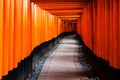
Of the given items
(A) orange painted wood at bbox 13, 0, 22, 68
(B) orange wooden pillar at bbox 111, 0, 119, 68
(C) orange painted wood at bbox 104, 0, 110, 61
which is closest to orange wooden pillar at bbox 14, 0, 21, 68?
(A) orange painted wood at bbox 13, 0, 22, 68

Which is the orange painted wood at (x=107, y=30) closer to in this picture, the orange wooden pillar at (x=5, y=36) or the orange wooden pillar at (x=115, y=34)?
the orange wooden pillar at (x=115, y=34)

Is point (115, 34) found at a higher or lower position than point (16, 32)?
lower

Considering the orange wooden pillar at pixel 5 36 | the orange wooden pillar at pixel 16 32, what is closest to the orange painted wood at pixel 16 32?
the orange wooden pillar at pixel 16 32

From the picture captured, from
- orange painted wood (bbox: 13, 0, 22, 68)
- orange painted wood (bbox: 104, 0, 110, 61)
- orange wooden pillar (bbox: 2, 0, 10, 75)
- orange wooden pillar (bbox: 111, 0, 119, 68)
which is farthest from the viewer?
orange painted wood (bbox: 104, 0, 110, 61)

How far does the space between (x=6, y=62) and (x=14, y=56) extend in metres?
1.54

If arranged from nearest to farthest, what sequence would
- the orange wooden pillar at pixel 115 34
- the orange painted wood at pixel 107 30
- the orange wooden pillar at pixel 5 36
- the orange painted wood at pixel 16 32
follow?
the orange wooden pillar at pixel 5 36
the orange painted wood at pixel 16 32
the orange wooden pillar at pixel 115 34
the orange painted wood at pixel 107 30

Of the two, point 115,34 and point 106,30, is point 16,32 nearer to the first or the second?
point 115,34

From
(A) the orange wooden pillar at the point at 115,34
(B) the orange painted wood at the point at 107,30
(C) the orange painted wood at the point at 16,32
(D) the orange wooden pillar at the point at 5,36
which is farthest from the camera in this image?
(B) the orange painted wood at the point at 107,30

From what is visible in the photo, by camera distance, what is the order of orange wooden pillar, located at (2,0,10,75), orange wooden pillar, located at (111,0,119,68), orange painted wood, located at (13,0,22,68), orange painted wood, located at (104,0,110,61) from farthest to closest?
orange painted wood, located at (104,0,110,61) < orange wooden pillar, located at (111,0,119,68) < orange painted wood, located at (13,0,22,68) < orange wooden pillar, located at (2,0,10,75)

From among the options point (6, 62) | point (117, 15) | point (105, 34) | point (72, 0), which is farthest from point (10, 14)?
point (72, 0)

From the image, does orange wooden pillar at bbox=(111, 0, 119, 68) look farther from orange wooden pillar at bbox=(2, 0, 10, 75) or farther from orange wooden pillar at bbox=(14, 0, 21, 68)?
orange wooden pillar at bbox=(2, 0, 10, 75)

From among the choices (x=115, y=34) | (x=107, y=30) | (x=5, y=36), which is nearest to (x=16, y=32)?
(x=5, y=36)

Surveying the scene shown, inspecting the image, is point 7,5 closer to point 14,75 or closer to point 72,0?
point 14,75

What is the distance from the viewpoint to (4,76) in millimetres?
8016
